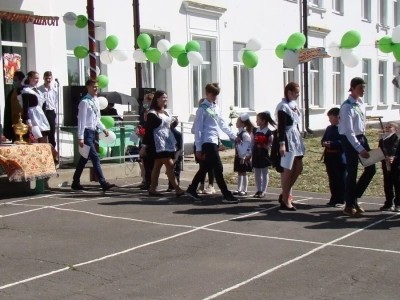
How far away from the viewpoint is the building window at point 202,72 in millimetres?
19391

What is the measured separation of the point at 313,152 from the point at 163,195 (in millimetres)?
9083

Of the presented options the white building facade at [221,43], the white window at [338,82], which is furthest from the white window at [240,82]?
the white window at [338,82]

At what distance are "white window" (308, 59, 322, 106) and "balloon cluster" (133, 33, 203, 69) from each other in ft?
45.8

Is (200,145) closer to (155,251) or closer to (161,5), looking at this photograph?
(155,251)

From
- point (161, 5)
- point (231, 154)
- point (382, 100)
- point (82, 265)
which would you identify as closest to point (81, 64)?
point (161, 5)

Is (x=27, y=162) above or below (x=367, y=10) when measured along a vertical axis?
below

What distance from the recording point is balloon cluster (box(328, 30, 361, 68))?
1114cm

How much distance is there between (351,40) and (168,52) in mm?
3818

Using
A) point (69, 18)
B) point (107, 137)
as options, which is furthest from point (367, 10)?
point (107, 137)

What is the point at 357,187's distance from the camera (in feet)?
29.0

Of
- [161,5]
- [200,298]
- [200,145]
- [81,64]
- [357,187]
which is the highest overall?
[161,5]

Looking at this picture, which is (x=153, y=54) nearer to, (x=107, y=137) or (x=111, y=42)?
(x=111, y=42)

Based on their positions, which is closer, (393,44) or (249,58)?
(393,44)

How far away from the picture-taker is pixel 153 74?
1798 cm
